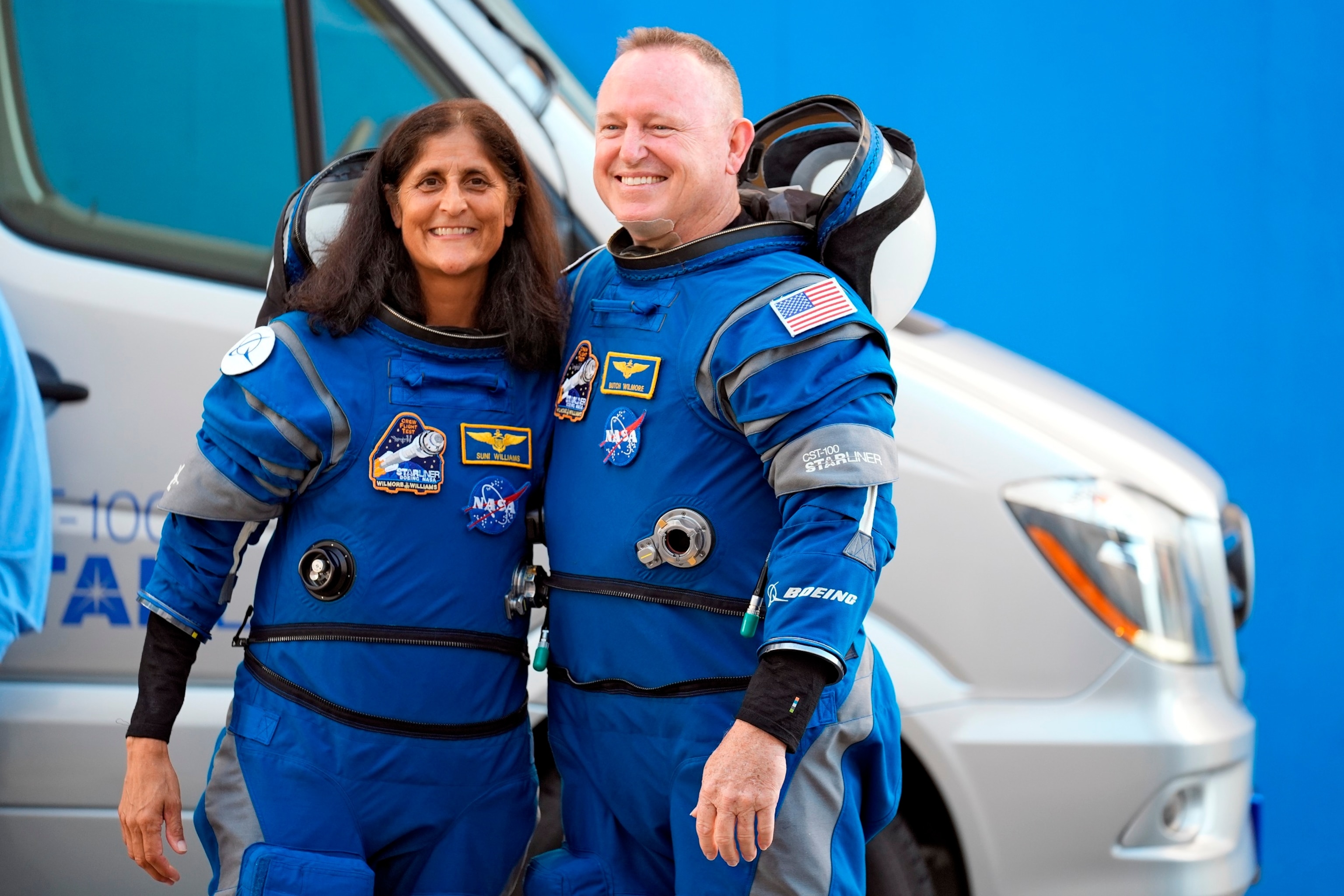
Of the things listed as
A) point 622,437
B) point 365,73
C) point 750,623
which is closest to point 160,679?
point 622,437

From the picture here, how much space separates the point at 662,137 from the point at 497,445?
49cm

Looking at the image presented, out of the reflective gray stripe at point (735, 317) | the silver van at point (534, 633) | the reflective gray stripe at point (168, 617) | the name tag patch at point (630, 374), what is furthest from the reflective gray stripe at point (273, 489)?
the silver van at point (534, 633)

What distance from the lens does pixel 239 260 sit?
2.67 metres

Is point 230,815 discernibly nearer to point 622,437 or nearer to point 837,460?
point 622,437

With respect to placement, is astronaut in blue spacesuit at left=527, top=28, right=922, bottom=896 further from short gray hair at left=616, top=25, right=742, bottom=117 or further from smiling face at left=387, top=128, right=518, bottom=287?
smiling face at left=387, top=128, right=518, bottom=287

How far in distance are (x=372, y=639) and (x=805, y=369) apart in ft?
2.37

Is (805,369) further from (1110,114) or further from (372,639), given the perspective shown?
(1110,114)

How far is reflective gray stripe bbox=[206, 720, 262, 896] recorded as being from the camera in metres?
1.79

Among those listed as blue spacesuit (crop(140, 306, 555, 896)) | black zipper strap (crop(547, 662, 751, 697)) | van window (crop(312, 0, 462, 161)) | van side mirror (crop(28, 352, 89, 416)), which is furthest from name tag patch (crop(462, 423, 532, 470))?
van side mirror (crop(28, 352, 89, 416))

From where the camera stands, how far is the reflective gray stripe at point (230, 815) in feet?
5.89

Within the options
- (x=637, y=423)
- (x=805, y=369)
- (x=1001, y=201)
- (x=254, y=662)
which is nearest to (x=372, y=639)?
(x=254, y=662)

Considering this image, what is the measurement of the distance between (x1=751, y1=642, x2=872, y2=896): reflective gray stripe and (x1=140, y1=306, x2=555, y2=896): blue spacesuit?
0.42 m

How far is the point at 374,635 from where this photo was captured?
72.1 inches

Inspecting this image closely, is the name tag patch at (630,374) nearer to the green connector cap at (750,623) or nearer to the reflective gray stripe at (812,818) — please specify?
the green connector cap at (750,623)
